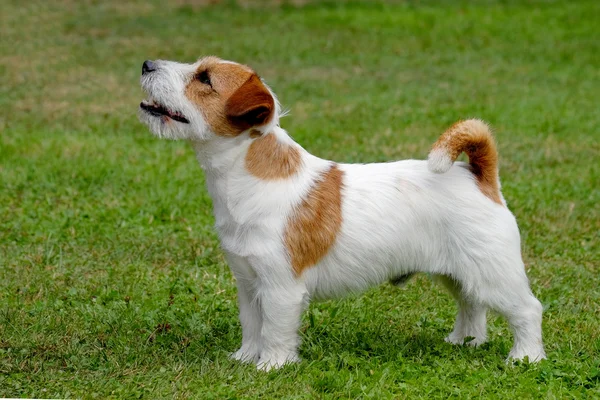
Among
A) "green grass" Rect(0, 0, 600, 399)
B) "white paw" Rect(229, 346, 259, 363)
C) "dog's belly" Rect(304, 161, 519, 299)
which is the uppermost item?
"dog's belly" Rect(304, 161, 519, 299)

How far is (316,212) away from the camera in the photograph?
4879 millimetres

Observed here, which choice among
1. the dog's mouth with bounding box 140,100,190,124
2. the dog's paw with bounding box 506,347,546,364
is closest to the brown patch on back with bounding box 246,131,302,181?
the dog's mouth with bounding box 140,100,190,124

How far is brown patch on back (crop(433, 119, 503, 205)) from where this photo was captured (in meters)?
4.93

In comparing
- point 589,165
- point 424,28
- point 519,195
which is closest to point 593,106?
point 589,165

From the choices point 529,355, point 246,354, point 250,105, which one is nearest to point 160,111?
point 250,105

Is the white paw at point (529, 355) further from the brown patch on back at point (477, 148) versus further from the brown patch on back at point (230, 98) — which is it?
the brown patch on back at point (230, 98)

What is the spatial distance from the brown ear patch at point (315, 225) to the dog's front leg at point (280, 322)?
0.43 feet

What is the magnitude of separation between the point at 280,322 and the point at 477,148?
1404 mm

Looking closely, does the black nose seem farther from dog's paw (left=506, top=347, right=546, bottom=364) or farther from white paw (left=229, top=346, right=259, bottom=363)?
dog's paw (left=506, top=347, right=546, bottom=364)

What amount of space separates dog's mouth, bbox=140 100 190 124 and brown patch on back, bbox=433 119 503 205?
1337 millimetres

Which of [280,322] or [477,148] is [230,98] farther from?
[477,148]

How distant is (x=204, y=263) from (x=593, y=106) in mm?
7034

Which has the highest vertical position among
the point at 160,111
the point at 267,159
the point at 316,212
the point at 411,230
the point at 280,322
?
the point at 160,111

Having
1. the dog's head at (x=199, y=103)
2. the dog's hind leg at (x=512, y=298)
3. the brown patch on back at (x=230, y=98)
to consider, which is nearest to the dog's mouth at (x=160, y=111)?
the dog's head at (x=199, y=103)
